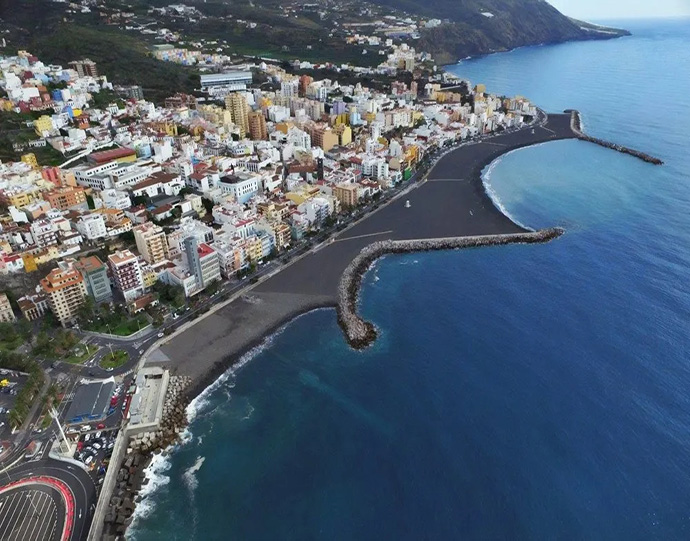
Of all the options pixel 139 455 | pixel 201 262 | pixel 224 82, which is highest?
pixel 224 82

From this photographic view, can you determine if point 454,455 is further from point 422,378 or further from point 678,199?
point 678,199

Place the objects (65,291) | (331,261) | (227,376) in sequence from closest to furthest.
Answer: (227,376)
(65,291)
(331,261)

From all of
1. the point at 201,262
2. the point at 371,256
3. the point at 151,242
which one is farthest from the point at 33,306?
the point at 371,256

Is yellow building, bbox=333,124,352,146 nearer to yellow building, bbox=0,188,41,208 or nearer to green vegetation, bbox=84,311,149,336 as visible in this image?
yellow building, bbox=0,188,41,208

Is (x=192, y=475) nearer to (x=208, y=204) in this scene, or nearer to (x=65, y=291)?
(x=65, y=291)

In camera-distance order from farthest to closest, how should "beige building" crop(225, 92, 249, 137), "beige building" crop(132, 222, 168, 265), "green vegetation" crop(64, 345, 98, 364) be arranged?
"beige building" crop(225, 92, 249, 137) < "beige building" crop(132, 222, 168, 265) < "green vegetation" crop(64, 345, 98, 364)

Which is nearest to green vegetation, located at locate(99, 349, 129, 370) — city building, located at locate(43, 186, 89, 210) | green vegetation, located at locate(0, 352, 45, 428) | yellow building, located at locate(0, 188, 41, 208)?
green vegetation, located at locate(0, 352, 45, 428)

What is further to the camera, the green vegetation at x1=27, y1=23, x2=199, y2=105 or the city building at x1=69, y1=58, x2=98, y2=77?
the green vegetation at x1=27, y1=23, x2=199, y2=105
